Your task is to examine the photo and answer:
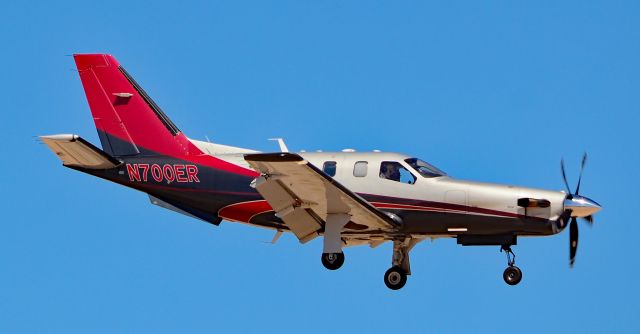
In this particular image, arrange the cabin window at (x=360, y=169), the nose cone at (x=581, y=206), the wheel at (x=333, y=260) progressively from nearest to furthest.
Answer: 1. the nose cone at (x=581, y=206)
2. the wheel at (x=333, y=260)
3. the cabin window at (x=360, y=169)

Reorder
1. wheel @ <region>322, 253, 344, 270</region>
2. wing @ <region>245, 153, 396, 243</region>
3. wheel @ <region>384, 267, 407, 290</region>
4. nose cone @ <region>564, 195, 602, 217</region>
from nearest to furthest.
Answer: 1. wing @ <region>245, 153, 396, 243</region>
2. nose cone @ <region>564, 195, 602, 217</region>
3. wheel @ <region>322, 253, 344, 270</region>
4. wheel @ <region>384, 267, 407, 290</region>

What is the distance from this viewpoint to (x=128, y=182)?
31.0 m

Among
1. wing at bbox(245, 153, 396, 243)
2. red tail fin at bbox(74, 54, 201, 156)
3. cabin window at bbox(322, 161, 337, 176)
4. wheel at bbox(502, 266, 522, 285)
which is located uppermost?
red tail fin at bbox(74, 54, 201, 156)

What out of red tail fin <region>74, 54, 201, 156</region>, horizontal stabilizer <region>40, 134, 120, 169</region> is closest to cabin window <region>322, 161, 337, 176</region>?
red tail fin <region>74, 54, 201, 156</region>

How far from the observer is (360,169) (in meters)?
29.3

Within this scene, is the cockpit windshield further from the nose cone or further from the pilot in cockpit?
the nose cone

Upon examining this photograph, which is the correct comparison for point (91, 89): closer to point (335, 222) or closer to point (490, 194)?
point (335, 222)

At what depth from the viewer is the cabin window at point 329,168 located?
29.4 meters

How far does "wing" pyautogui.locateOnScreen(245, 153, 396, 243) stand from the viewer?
26.6 metres

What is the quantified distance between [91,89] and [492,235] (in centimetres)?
1081

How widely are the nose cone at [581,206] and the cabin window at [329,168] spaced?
5.33 m

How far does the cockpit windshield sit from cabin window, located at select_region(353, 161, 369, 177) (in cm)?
98

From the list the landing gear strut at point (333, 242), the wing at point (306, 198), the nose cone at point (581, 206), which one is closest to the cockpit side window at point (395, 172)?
the wing at point (306, 198)

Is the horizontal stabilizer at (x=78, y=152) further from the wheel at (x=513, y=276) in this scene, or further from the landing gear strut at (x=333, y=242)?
the wheel at (x=513, y=276)
